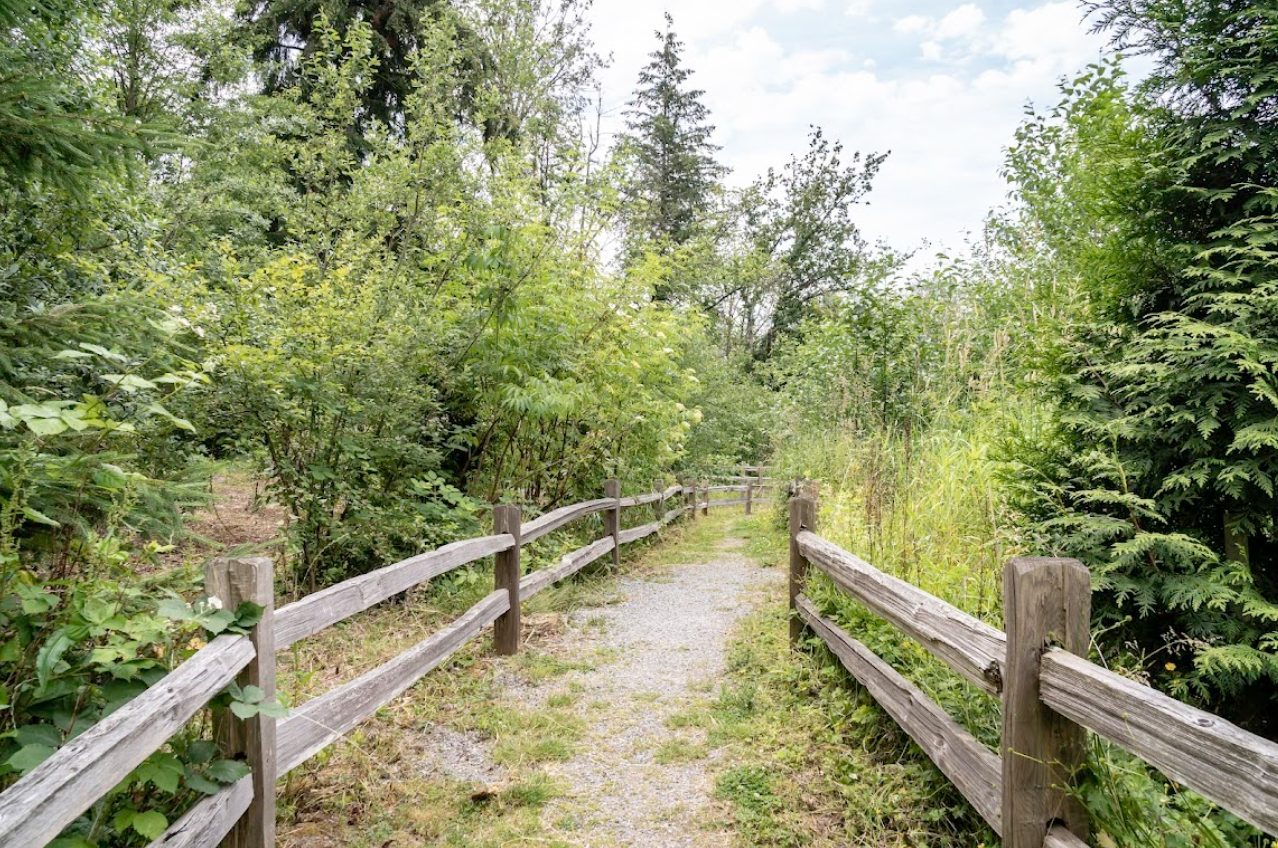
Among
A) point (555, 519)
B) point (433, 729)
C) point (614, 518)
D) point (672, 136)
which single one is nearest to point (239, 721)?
point (433, 729)

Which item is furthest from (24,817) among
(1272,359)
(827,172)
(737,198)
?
(827,172)

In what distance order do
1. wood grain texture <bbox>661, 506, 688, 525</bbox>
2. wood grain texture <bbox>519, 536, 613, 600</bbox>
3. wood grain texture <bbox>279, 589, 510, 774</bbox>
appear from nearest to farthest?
wood grain texture <bbox>279, 589, 510, 774</bbox>
wood grain texture <bbox>519, 536, 613, 600</bbox>
wood grain texture <bbox>661, 506, 688, 525</bbox>

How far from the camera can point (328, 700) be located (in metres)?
2.93

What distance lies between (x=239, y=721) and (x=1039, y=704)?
8.74ft

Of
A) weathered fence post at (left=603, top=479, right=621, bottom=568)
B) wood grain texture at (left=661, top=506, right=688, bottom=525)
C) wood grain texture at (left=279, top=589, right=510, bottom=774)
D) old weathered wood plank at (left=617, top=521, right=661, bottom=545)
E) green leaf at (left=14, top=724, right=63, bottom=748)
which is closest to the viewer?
green leaf at (left=14, top=724, right=63, bottom=748)

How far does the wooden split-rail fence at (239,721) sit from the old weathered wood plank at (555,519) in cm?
119

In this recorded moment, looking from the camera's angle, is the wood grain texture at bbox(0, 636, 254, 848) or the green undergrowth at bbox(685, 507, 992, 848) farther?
the green undergrowth at bbox(685, 507, 992, 848)

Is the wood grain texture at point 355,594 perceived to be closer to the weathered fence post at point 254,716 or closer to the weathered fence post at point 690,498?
the weathered fence post at point 254,716

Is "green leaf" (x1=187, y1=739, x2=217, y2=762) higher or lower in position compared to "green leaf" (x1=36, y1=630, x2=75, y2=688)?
lower

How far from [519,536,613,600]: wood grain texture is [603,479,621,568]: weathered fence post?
16 centimetres

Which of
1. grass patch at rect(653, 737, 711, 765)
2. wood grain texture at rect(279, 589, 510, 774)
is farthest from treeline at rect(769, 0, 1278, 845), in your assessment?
wood grain texture at rect(279, 589, 510, 774)

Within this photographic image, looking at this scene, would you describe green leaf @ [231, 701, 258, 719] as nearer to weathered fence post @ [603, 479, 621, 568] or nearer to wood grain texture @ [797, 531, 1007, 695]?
wood grain texture @ [797, 531, 1007, 695]

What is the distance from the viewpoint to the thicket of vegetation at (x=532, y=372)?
2180 mm

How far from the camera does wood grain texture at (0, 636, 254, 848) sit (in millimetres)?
1253
